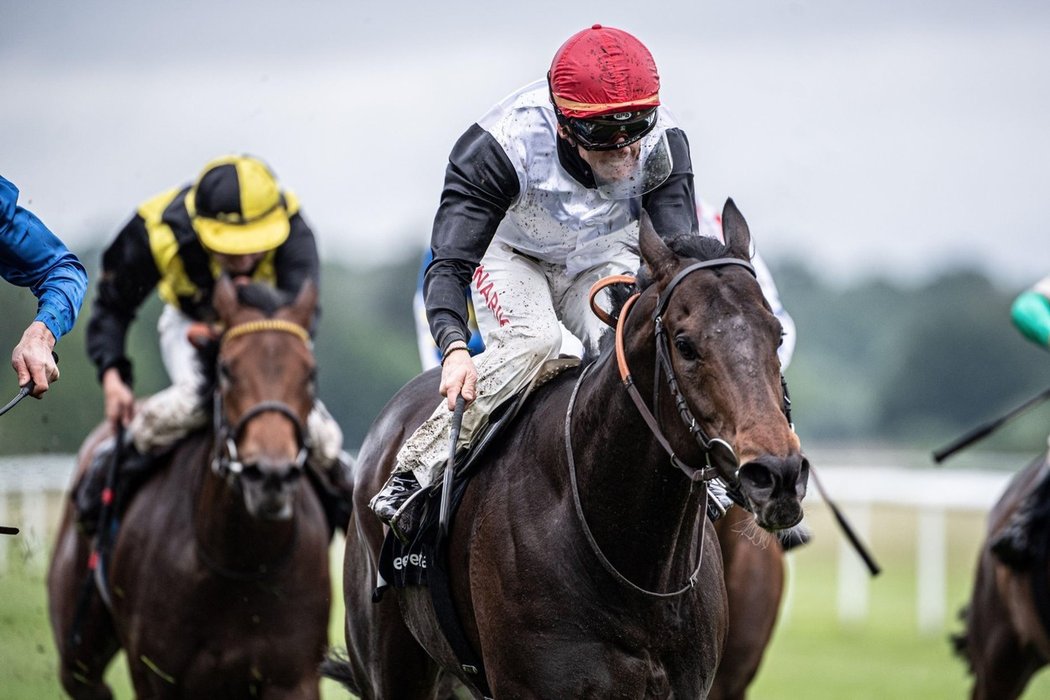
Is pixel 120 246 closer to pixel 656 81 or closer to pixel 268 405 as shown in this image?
pixel 268 405

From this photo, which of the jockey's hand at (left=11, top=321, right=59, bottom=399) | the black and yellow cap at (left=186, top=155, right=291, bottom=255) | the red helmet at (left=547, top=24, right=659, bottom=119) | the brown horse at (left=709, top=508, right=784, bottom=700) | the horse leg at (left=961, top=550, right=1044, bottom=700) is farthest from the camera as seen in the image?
the horse leg at (left=961, top=550, right=1044, bottom=700)

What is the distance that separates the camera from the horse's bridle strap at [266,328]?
263 inches

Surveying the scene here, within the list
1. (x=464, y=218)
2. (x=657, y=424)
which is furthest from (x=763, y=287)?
(x=657, y=424)

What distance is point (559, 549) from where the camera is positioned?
4488mm

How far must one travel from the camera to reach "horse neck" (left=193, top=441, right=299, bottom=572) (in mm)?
6844

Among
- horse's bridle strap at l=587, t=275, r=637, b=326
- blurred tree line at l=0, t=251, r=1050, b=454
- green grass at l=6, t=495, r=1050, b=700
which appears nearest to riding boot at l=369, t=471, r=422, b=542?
horse's bridle strap at l=587, t=275, r=637, b=326

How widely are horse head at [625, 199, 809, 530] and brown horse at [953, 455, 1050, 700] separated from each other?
14.1ft

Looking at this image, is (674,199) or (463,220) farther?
(674,199)

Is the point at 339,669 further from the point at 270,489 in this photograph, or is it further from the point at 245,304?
the point at 245,304

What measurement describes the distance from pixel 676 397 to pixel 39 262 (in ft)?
6.67

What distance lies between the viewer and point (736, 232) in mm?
4223

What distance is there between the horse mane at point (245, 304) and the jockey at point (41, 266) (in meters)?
1.91

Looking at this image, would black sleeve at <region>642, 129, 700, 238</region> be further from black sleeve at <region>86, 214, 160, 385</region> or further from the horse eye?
black sleeve at <region>86, 214, 160, 385</region>

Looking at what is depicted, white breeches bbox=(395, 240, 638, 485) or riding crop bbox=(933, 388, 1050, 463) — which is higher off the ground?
white breeches bbox=(395, 240, 638, 485)
